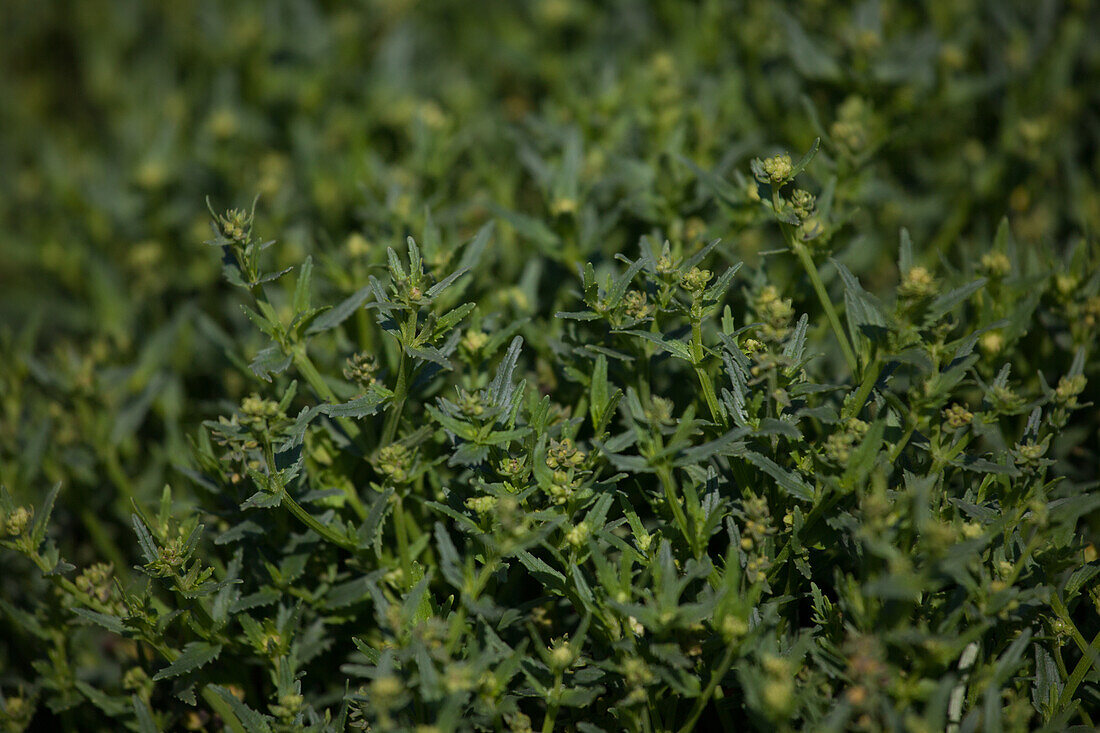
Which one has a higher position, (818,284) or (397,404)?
(818,284)

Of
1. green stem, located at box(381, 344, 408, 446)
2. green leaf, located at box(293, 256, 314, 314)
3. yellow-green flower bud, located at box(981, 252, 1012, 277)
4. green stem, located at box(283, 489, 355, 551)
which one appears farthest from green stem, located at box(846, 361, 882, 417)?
green leaf, located at box(293, 256, 314, 314)

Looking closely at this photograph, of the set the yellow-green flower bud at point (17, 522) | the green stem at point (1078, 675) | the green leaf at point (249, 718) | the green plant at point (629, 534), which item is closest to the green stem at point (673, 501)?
the green plant at point (629, 534)

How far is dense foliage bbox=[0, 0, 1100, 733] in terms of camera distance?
2.21 metres

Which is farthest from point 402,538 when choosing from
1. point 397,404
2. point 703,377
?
point 703,377

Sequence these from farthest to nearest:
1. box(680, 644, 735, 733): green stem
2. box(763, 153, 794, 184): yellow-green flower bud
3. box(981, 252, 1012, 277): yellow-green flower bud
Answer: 1. box(981, 252, 1012, 277): yellow-green flower bud
2. box(763, 153, 794, 184): yellow-green flower bud
3. box(680, 644, 735, 733): green stem

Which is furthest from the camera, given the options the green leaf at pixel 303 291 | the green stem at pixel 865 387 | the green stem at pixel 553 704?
the green leaf at pixel 303 291

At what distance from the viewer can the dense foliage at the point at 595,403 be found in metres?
2.21

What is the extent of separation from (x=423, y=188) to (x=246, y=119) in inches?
59.1

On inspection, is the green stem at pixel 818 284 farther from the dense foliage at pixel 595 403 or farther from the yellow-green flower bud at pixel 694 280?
the yellow-green flower bud at pixel 694 280

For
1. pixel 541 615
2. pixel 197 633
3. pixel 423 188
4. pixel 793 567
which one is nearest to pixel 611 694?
pixel 541 615

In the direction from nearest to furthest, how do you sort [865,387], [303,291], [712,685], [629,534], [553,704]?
[712,685] < [553,704] < [865,387] < [303,291] < [629,534]

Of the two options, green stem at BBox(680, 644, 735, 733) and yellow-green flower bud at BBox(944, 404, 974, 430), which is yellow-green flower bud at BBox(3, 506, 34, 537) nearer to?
green stem at BBox(680, 644, 735, 733)

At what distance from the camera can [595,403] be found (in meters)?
2.52

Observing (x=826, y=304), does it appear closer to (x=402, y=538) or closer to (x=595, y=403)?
(x=595, y=403)
